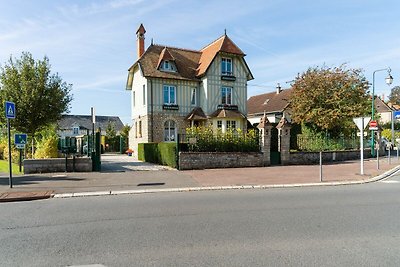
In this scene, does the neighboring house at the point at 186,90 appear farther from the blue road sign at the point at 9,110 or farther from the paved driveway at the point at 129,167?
the blue road sign at the point at 9,110

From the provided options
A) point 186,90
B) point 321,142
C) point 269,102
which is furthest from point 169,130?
point 269,102

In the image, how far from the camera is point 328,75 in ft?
84.7

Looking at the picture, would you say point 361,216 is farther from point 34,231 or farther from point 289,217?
point 34,231

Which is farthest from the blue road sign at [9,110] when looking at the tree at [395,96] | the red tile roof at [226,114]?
the tree at [395,96]

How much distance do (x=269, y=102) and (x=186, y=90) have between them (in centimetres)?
1698

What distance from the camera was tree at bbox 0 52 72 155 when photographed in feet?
52.9

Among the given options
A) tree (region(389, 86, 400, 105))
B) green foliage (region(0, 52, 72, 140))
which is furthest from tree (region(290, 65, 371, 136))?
tree (region(389, 86, 400, 105))

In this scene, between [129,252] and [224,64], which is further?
[224,64]

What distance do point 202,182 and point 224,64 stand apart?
17917 mm

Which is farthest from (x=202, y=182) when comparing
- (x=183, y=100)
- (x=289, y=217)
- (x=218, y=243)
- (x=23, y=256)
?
(x=183, y=100)

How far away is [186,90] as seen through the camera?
27.3 metres

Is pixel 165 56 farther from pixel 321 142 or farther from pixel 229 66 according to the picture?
pixel 321 142

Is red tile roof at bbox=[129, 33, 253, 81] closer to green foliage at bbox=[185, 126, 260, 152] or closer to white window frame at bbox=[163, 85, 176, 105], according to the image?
white window frame at bbox=[163, 85, 176, 105]

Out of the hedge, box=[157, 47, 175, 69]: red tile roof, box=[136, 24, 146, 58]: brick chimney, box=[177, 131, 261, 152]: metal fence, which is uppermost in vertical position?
box=[136, 24, 146, 58]: brick chimney
